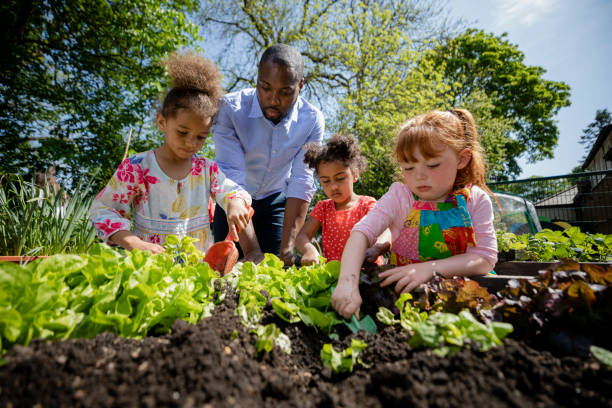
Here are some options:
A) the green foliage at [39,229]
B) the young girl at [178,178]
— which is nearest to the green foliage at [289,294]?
the young girl at [178,178]

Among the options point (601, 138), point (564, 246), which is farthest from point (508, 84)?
point (564, 246)

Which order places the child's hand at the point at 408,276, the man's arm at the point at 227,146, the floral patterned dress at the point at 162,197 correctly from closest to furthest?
the child's hand at the point at 408,276
the floral patterned dress at the point at 162,197
the man's arm at the point at 227,146

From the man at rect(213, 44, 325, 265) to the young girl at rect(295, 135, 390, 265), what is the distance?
15cm

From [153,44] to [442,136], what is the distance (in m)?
8.32

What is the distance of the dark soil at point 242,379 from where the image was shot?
0.67 meters

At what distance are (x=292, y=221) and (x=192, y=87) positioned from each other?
129cm

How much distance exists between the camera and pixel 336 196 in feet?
9.12

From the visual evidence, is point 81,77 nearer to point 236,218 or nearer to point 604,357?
point 236,218

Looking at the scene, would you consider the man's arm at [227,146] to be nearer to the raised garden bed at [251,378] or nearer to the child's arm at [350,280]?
the child's arm at [350,280]

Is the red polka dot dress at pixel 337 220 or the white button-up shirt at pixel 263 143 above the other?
the white button-up shirt at pixel 263 143

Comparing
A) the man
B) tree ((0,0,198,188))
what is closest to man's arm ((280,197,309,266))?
the man

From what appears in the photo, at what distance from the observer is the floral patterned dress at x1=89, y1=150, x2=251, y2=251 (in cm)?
195

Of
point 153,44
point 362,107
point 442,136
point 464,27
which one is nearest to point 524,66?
point 464,27

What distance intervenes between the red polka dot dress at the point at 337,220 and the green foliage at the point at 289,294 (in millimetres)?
1270
